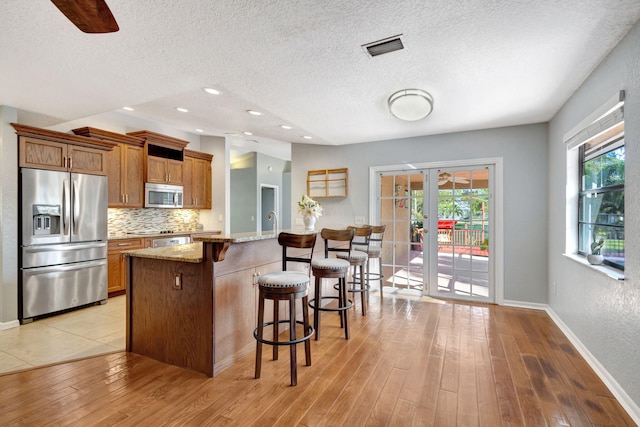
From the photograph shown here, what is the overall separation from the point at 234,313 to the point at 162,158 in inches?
145

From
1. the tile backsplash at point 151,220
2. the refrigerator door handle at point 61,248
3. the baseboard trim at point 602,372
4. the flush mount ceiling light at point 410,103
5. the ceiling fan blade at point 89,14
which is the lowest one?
the baseboard trim at point 602,372

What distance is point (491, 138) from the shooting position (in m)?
4.00

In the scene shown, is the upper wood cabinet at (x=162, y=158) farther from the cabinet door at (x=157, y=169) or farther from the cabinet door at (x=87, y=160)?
the cabinet door at (x=87, y=160)

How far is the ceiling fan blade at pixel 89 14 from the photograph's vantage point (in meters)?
1.20

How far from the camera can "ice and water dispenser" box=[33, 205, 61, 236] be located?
3355 millimetres

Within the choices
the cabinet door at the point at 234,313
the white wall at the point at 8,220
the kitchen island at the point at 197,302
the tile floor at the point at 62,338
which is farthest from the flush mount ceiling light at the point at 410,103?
the white wall at the point at 8,220

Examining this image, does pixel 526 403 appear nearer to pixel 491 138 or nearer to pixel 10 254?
pixel 491 138

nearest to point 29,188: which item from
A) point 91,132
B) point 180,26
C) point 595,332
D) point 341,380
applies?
point 91,132

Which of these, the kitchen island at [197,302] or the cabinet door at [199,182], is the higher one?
the cabinet door at [199,182]

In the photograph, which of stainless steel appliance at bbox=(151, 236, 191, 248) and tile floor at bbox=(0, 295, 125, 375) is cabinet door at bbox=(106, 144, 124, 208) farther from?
tile floor at bbox=(0, 295, 125, 375)

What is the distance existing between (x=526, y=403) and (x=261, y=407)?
168cm

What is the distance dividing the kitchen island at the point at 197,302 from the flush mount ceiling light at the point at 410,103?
186 centimetres

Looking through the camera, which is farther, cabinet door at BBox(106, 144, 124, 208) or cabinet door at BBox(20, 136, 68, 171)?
cabinet door at BBox(106, 144, 124, 208)

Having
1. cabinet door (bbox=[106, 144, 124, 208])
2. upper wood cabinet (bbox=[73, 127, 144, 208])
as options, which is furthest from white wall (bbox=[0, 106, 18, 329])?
cabinet door (bbox=[106, 144, 124, 208])
